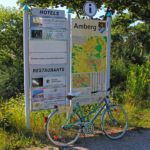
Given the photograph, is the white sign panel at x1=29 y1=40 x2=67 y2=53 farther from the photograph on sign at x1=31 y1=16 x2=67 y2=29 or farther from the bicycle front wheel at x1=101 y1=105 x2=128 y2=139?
the bicycle front wheel at x1=101 y1=105 x2=128 y2=139

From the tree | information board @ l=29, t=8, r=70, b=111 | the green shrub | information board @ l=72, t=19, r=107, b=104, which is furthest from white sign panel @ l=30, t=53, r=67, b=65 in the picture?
the tree

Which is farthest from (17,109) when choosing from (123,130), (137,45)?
(137,45)

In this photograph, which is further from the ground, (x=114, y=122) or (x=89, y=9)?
(x=89, y=9)

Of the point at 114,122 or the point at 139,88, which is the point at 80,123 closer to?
the point at 114,122

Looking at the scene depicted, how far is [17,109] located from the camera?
24.1 ft

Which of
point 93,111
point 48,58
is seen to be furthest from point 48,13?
point 93,111

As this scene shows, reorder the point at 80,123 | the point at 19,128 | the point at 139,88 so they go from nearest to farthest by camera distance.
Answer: the point at 80,123, the point at 19,128, the point at 139,88

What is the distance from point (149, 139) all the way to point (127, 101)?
2704mm

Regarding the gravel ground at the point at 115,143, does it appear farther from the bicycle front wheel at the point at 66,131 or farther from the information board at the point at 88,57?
the information board at the point at 88,57

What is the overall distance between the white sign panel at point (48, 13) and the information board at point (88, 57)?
0.33m

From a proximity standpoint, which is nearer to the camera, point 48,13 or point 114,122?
point 48,13

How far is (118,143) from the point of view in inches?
255

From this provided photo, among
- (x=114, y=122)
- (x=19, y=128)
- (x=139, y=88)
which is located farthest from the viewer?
(x=139, y=88)

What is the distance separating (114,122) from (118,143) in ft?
2.03
